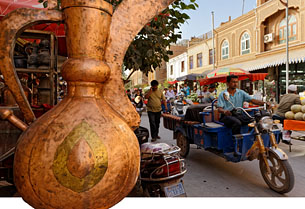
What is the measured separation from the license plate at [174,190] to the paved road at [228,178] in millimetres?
677

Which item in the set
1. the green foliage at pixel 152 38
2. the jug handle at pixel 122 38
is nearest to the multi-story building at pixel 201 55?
the green foliage at pixel 152 38

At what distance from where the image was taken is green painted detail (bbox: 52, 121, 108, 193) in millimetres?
609

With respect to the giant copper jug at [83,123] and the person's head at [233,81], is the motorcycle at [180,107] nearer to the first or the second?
the person's head at [233,81]

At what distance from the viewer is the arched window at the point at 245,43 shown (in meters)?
16.0

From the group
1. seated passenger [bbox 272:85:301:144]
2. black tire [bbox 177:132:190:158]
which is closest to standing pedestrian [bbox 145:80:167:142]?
black tire [bbox 177:132:190:158]

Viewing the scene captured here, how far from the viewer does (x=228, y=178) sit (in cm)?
330

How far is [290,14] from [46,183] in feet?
50.3

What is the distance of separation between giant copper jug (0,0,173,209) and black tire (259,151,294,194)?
8.53 ft

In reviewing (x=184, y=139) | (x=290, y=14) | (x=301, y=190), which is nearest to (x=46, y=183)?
(x=301, y=190)

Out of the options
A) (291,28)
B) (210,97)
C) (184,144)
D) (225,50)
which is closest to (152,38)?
(184,144)

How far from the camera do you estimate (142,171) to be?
2.14 m

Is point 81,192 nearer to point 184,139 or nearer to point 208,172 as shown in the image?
point 208,172

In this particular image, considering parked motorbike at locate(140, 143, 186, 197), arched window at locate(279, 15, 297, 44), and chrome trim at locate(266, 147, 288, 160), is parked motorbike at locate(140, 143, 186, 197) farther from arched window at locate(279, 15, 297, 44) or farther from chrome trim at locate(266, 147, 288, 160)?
arched window at locate(279, 15, 297, 44)

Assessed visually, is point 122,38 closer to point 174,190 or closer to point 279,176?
point 174,190
